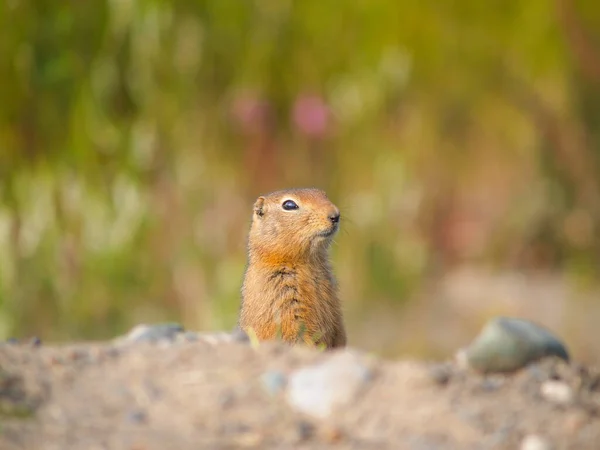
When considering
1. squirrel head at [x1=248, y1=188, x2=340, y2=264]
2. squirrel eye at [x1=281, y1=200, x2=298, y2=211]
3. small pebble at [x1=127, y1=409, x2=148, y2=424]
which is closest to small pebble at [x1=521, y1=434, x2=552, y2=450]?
small pebble at [x1=127, y1=409, x2=148, y2=424]

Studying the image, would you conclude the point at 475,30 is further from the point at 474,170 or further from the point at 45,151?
the point at 45,151

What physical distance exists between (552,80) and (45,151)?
160 inches

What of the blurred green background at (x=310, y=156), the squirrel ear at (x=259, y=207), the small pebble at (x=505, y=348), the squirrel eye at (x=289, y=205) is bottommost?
the small pebble at (x=505, y=348)

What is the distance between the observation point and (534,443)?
9.88 ft

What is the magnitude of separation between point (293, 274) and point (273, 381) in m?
1.65

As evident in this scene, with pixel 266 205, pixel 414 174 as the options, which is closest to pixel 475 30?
pixel 414 174

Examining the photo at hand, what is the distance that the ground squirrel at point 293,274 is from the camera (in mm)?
4711

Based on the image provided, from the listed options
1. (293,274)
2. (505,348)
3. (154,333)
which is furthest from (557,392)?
(293,274)

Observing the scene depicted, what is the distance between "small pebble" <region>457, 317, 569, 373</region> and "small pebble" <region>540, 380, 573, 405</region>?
0.15 m

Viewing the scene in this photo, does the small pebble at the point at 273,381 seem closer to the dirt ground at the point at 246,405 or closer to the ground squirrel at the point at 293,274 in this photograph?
the dirt ground at the point at 246,405

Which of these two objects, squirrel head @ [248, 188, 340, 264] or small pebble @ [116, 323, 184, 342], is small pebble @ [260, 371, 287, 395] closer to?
small pebble @ [116, 323, 184, 342]

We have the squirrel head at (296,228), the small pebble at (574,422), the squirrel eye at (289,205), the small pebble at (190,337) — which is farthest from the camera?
→ the squirrel eye at (289,205)

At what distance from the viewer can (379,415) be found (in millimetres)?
3133

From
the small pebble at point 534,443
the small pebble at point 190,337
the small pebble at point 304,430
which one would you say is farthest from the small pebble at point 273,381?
the small pebble at point 534,443
